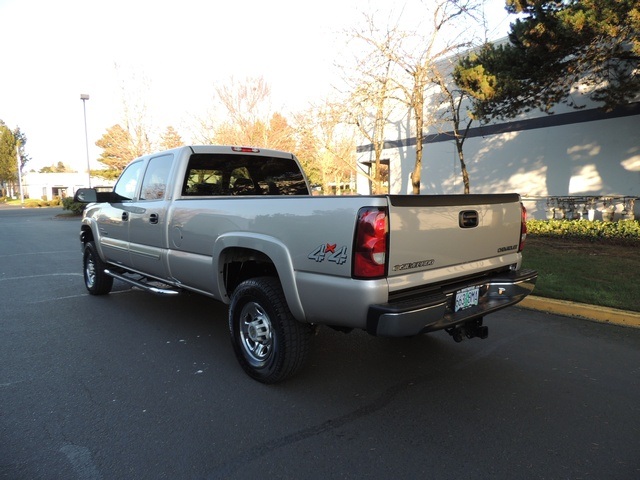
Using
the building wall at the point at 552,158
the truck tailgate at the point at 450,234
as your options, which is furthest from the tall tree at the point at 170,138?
the truck tailgate at the point at 450,234

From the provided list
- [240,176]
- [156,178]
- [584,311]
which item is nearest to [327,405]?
[240,176]

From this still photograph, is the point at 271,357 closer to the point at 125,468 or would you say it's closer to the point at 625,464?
the point at 125,468

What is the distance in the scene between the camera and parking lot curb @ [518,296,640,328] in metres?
4.85

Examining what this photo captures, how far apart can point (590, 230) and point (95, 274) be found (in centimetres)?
1054

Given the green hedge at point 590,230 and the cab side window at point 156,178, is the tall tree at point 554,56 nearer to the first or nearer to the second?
the green hedge at point 590,230

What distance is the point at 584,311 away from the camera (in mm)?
5168

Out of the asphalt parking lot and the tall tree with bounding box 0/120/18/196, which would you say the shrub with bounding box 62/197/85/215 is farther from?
the tall tree with bounding box 0/120/18/196

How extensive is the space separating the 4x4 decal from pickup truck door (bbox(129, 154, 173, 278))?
2.18m

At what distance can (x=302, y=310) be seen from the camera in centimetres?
310

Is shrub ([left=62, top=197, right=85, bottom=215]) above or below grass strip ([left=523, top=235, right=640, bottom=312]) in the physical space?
above

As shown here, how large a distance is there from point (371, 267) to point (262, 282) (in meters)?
1.08

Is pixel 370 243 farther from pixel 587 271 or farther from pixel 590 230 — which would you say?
pixel 590 230

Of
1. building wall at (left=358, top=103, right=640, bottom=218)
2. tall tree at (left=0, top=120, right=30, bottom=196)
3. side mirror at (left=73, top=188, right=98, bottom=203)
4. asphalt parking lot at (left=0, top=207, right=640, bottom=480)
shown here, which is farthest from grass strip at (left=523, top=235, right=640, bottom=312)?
tall tree at (left=0, top=120, right=30, bottom=196)

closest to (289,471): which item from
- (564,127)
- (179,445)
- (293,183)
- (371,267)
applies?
(179,445)
